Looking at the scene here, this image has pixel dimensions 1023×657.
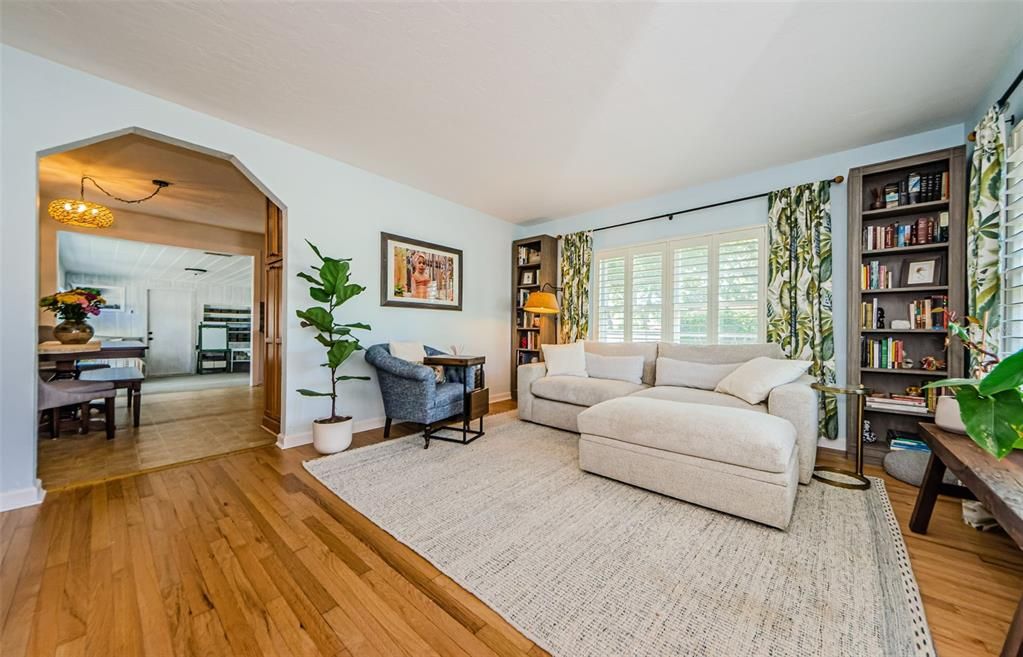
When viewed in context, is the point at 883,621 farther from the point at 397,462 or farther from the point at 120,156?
the point at 120,156

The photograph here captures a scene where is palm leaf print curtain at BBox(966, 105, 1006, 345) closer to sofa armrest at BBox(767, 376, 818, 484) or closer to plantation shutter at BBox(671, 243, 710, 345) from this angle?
sofa armrest at BBox(767, 376, 818, 484)

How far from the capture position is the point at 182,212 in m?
4.88

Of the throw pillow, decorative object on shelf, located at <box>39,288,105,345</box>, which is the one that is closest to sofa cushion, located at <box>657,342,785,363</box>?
the throw pillow

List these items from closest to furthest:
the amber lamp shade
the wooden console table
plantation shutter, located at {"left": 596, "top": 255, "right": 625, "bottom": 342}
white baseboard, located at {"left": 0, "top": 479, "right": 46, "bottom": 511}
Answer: the wooden console table < white baseboard, located at {"left": 0, "top": 479, "right": 46, "bottom": 511} < the amber lamp shade < plantation shutter, located at {"left": 596, "top": 255, "right": 625, "bottom": 342}

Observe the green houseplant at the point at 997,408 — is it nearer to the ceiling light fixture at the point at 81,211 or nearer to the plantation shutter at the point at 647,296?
the plantation shutter at the point at 647,296

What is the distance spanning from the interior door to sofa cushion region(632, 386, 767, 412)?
403 inches

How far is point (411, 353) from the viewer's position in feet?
11.9

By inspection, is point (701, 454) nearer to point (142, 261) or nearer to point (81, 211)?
point (81, 211)

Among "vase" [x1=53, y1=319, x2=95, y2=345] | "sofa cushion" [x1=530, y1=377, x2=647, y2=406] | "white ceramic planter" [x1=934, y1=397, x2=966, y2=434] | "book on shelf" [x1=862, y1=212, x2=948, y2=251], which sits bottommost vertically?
"sofa cushion" [x1=530, y1=377, x2=647, y2=406]

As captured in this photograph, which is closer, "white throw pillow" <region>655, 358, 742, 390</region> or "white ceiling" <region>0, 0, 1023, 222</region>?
"white ceiling" <region>0, 0, 1023, 222</region>

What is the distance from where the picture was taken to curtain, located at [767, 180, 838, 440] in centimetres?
312

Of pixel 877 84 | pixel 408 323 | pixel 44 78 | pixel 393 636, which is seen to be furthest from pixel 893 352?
pixel 44 78

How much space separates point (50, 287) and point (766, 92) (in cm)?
776

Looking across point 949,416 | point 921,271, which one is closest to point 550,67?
point 949,416
